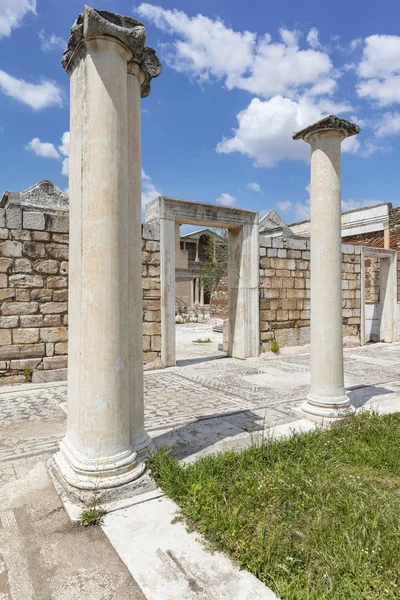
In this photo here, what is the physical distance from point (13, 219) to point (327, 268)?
501cm

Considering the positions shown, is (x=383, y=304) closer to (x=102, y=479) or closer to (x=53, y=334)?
(x=53, y=334)

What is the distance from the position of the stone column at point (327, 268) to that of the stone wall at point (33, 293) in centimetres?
435

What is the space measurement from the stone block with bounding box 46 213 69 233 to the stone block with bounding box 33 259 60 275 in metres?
0.55

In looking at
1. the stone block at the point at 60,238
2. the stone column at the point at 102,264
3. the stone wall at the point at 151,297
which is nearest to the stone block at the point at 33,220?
the stone block at the point at 60,238

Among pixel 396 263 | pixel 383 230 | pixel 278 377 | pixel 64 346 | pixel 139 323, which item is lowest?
pixel 278 377

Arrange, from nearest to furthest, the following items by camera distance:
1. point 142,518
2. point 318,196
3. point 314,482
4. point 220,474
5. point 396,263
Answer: point 142,518, point 314,482, point 220,474, point 318,196, point 396,263

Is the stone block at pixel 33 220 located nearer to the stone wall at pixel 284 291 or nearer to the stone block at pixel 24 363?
the stone block at pixel 24 363

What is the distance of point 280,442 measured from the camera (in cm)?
318

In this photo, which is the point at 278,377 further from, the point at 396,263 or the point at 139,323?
the point at 396,263

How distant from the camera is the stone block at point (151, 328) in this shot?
24.3 ft

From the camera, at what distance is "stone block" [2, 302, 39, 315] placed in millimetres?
6058

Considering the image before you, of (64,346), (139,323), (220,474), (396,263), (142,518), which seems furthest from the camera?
(396,263)

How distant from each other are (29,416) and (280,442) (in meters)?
2.98

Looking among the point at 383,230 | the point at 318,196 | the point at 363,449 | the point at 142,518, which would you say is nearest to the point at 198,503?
the point at 142,518
